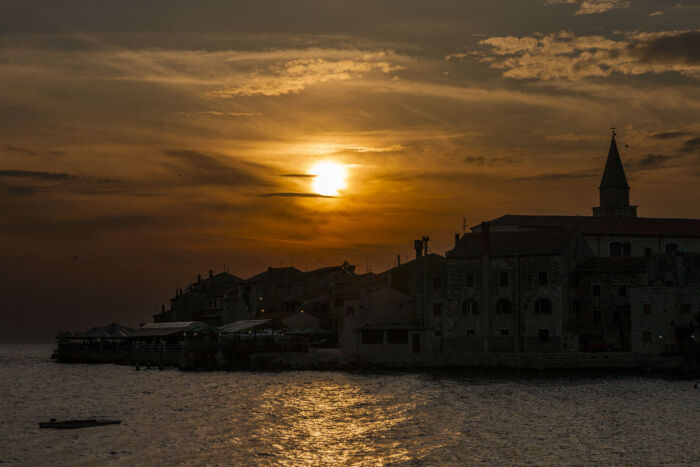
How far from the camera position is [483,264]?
81.7m

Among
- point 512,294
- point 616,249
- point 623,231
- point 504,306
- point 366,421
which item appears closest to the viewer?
point 366,421

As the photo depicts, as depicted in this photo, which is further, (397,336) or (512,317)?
(397,336)

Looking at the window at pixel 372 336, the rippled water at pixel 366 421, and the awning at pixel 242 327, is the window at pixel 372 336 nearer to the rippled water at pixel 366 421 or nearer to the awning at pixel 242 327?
the rippled water at pixel 366 421

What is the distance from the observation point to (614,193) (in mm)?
130875

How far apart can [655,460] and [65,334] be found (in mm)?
A: 104969

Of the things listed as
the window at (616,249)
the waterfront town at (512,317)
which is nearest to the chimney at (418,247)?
the waterfront town at (512,317)

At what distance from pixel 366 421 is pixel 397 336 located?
3753cm

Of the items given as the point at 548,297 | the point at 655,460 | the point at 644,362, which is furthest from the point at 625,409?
the point at 548,297

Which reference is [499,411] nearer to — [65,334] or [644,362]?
[644,362]

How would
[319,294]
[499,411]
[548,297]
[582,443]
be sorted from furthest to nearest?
1. [319,294]
2. [548,297]
3. [499,411]
4. [582,443]

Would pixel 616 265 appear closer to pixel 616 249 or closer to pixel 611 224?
pixel 616 249

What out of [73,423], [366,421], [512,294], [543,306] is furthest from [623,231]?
[73,423]

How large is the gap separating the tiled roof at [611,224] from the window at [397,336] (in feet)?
80.9

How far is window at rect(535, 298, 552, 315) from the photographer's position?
7944 cm
